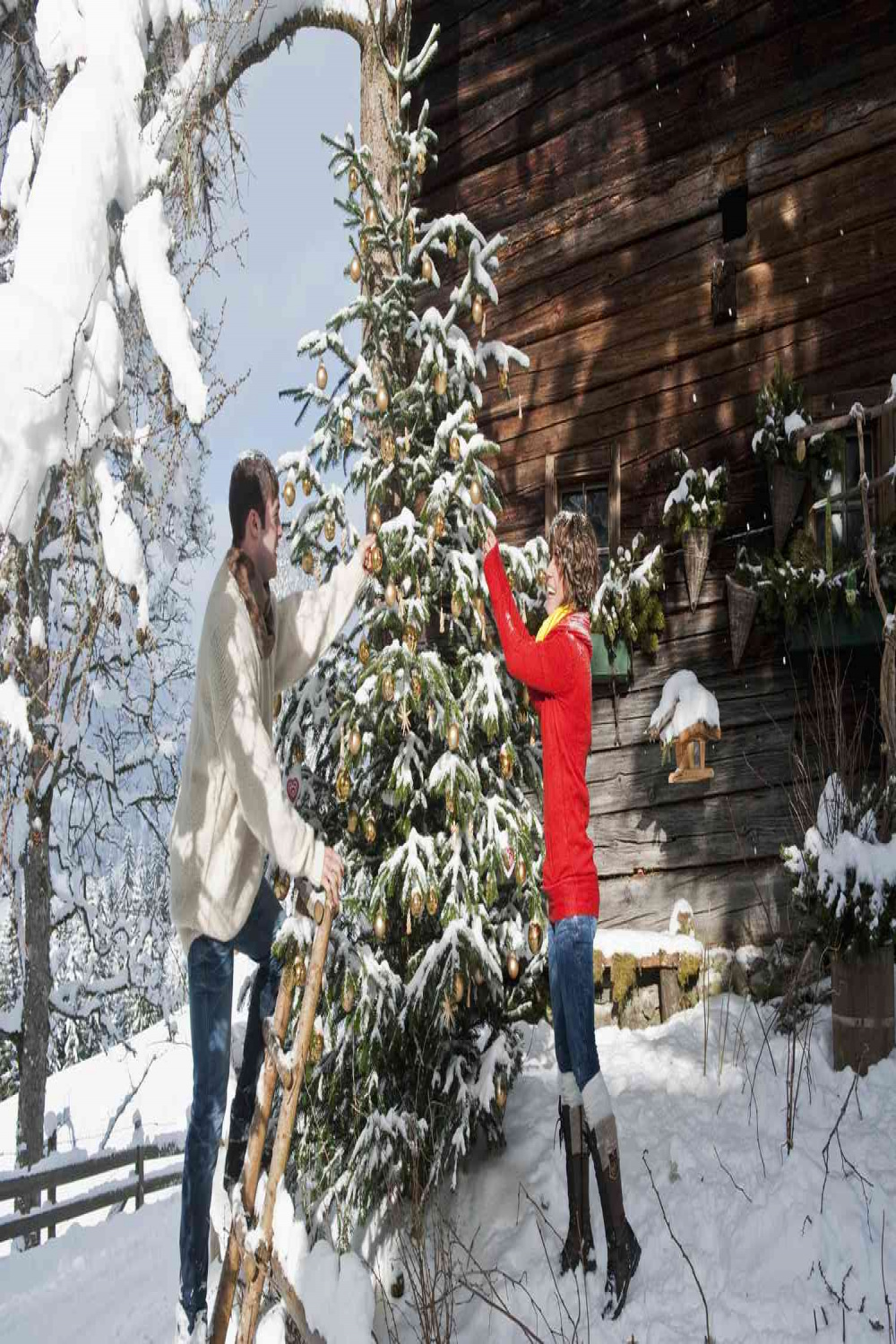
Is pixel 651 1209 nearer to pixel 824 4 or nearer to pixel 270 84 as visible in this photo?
pixel 270 84

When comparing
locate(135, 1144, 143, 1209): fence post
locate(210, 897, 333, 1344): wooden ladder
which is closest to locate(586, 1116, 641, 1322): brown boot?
locate(210, 897, 333, 1344): wooden ladder

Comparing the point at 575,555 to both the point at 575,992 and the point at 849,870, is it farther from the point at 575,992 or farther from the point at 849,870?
the point at 849,870

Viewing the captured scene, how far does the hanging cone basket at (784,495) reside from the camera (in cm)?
614

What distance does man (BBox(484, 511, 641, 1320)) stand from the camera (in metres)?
3.56

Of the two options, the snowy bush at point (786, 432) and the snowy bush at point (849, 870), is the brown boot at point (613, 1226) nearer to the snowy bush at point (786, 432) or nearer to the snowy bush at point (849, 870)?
the snowy bush at point (849, 870)

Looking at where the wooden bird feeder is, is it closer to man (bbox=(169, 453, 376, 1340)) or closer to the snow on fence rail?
man (bbox=(169, 453, 376, 1340))

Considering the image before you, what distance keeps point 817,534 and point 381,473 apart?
10.1 feet

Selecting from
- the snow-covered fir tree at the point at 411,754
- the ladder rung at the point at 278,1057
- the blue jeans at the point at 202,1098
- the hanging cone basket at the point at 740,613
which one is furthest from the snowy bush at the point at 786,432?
the ladder rung at the point at 278,1057

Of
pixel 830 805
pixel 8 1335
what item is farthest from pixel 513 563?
pixel 8 1335

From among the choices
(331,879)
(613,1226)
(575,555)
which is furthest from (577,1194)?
(575,555)

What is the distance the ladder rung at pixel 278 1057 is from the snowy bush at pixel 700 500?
4395mm

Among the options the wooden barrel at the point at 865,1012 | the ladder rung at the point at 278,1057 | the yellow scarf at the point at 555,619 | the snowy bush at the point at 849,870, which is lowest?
the wooden barrel at the point at 865,1012

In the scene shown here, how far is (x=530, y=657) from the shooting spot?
12.3 feet

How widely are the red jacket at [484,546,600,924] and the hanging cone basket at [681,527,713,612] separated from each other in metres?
2.96
